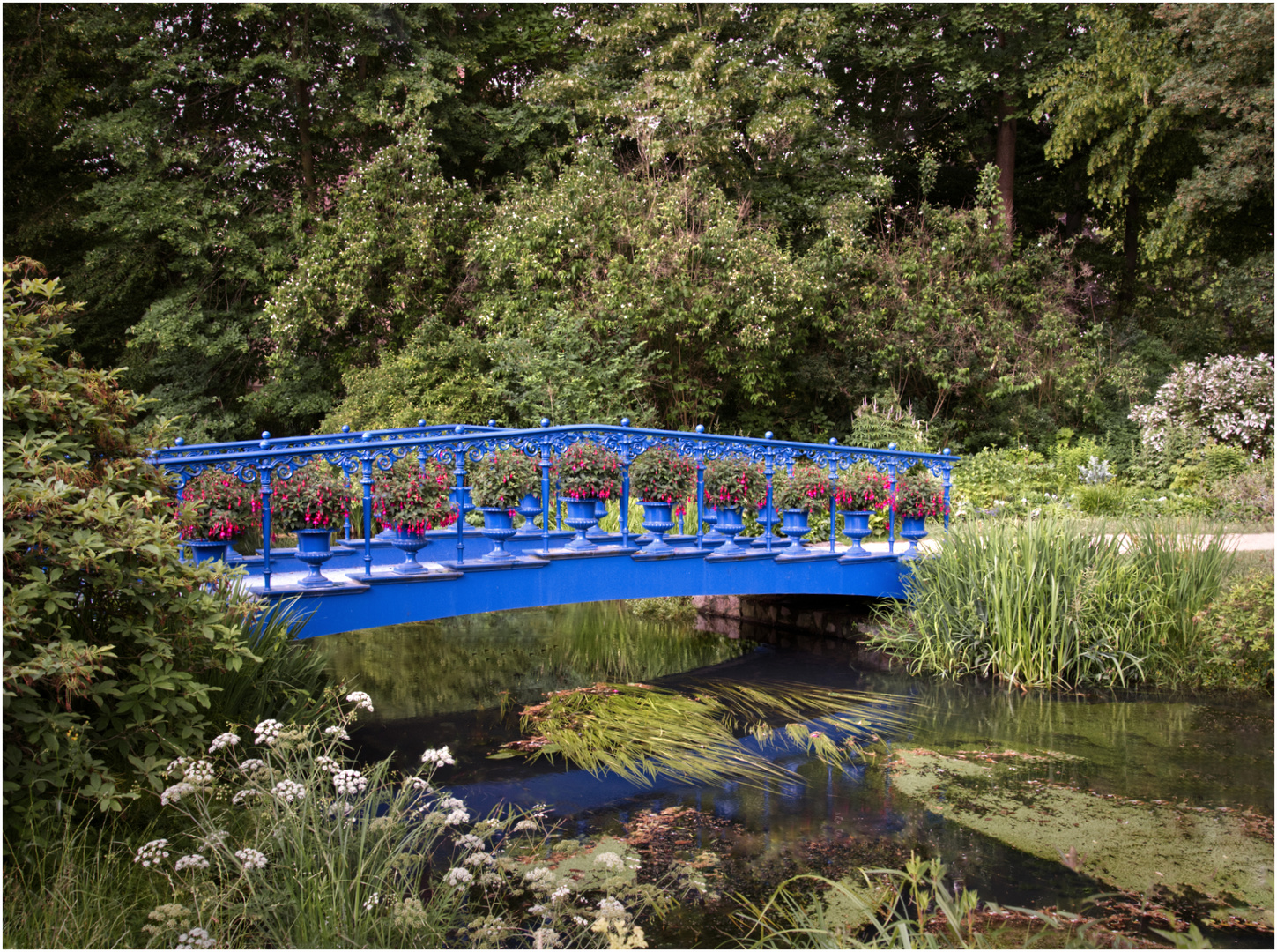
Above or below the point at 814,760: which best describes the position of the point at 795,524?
above

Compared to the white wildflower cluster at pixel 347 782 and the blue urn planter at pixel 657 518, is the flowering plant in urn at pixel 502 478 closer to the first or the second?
the blue urn planter at pixel 657 518

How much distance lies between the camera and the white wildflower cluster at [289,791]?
3.01 m

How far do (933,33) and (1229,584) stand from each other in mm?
12311

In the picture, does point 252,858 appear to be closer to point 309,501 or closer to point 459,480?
point 309,501

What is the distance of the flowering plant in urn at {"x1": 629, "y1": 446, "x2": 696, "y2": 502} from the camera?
6754mm

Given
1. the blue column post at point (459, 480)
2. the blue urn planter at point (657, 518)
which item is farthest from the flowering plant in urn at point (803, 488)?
the blue column post at point (459, 480)

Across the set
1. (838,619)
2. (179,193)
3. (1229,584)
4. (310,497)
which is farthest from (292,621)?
(179,193)

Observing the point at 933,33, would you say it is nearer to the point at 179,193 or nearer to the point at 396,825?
the point at 179,193

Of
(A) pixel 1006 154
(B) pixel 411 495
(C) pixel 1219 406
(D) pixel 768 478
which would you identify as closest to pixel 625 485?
(D) pixel 768 478

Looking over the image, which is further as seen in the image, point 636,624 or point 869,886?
point 636,624

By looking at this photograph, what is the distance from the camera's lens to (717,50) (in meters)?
14.2

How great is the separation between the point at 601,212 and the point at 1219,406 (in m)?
9.51

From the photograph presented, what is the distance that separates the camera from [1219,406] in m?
12.8

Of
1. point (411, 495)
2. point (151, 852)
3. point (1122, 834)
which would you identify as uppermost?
point (411, 495)
